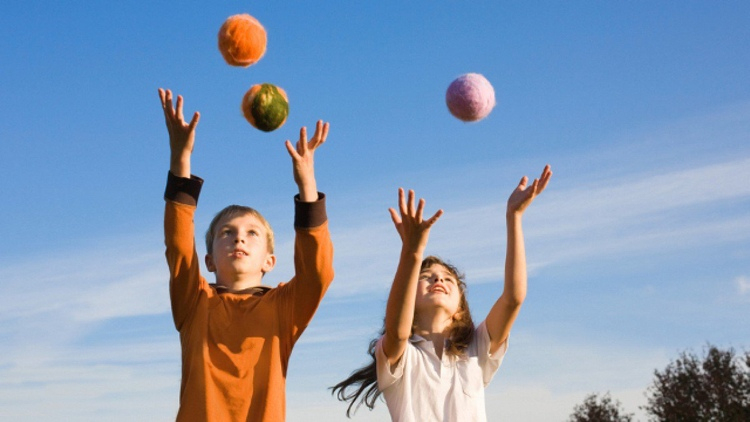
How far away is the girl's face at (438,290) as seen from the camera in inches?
236

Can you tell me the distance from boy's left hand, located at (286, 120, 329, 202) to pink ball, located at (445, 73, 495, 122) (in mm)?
1794

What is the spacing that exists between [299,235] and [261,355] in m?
0.69

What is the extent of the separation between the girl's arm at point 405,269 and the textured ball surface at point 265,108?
3.15 ft

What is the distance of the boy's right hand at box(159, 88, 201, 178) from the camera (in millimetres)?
5117

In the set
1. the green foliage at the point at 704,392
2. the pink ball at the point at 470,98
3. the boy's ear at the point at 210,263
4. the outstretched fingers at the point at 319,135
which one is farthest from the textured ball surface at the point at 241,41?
the green foliage at the point at 704,392

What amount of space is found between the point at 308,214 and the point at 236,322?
0.74 m

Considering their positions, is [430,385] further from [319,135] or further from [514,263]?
[319,135]

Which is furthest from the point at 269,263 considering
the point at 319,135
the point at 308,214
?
the point at 319,135

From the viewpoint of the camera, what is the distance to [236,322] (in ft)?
16.9

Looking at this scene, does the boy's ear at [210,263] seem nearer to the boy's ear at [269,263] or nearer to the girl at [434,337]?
the boy's ear at [269,263]

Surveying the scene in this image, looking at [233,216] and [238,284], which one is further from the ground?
[233,216]

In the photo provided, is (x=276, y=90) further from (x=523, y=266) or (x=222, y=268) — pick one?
(x=523, y=266)

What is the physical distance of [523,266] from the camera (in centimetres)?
571

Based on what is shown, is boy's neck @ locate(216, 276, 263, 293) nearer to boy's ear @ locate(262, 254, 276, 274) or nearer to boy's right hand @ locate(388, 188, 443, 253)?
boy's ear @ locate(262, 254, 276, 274)
